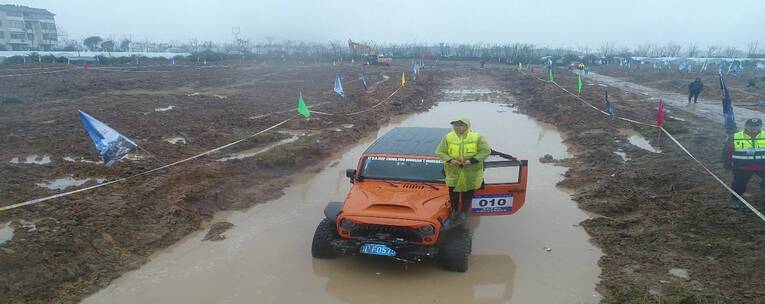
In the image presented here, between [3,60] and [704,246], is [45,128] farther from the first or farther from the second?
[3,60]

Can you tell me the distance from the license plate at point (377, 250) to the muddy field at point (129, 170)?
10.3 ft

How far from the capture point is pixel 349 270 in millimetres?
6328

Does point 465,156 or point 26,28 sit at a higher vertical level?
point 26,28

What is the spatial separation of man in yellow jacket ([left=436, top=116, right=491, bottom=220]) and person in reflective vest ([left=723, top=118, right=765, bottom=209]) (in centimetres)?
388

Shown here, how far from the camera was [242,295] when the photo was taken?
5805mm

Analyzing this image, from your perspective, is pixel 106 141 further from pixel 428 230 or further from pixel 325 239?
pixel 428 230

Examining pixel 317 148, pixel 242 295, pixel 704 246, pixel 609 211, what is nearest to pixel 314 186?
pixel 317 148

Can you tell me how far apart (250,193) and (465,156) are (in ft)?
16.9

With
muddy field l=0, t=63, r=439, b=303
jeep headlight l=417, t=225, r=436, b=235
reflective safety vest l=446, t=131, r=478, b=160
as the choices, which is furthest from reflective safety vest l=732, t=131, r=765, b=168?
muddy field l=0, t=63, r=439, b=303

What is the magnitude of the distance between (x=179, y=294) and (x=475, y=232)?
4257 mm

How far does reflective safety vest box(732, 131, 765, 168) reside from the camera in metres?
6.93

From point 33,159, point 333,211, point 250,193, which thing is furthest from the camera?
point 33,159

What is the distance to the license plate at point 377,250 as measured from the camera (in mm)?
5695

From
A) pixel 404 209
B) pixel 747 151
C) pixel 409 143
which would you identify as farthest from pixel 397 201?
pixel 747 151
